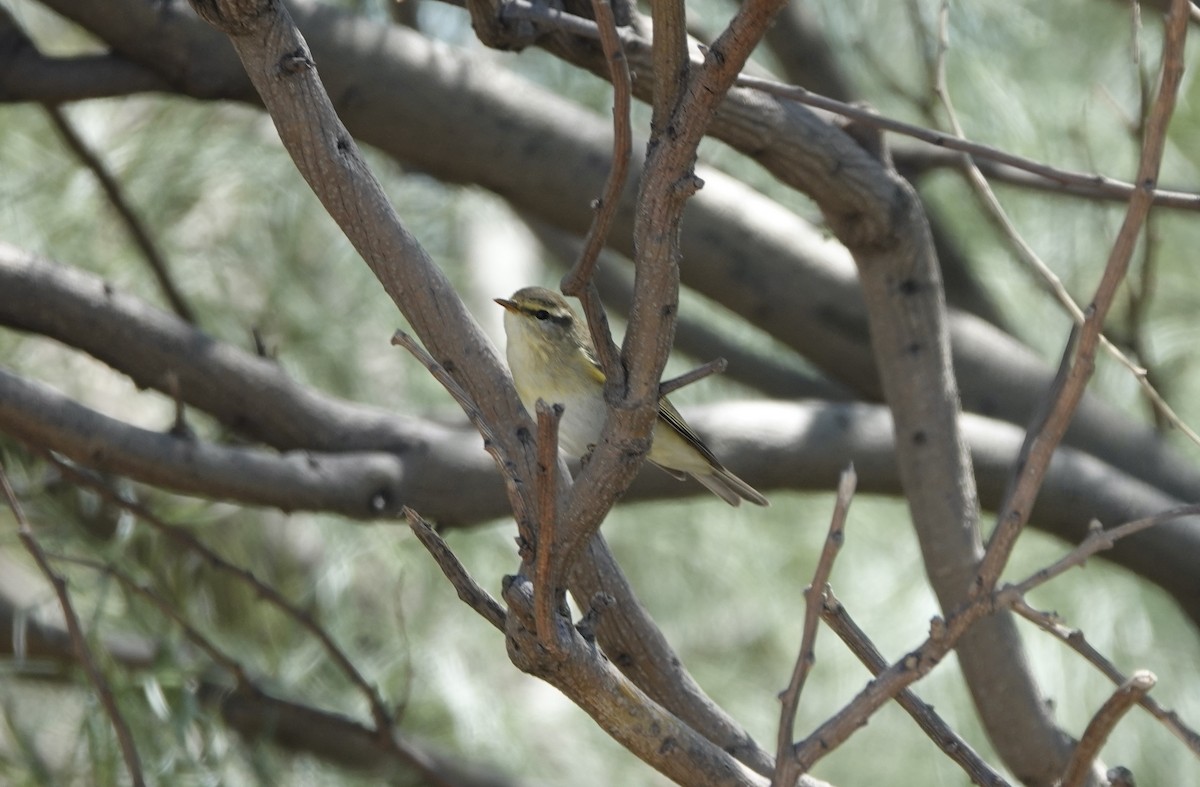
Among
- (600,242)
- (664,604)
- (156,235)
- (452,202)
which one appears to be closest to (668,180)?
(600,242)

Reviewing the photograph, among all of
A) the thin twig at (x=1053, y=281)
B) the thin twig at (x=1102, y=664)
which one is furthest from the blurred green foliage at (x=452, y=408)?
the thin twig at (x=1102, y=664)

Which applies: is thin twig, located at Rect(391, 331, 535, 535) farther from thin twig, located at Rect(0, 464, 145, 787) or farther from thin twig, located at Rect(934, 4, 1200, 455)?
thin twig, located at Rect(0, 464, 145, 787)

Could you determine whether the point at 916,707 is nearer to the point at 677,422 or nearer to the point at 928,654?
the point at 928,654

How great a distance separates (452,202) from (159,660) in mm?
1622

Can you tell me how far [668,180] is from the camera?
0.92 metres

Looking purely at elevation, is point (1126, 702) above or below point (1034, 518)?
below

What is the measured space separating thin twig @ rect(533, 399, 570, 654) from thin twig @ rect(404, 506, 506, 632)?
0.07m

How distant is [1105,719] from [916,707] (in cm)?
25

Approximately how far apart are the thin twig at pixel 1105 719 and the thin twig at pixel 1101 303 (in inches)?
4.1

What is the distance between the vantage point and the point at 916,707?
1.09 meters

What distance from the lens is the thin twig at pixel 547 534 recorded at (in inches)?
32.6

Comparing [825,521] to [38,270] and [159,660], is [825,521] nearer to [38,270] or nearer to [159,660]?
[159,660]

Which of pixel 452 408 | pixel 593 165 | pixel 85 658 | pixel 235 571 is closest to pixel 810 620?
pixel 85 658

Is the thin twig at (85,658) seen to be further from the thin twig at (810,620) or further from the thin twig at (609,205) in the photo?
the thin twig at (810,620)
